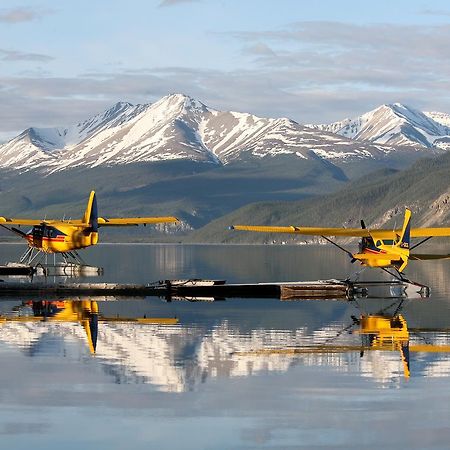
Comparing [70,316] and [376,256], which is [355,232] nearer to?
[376,256]

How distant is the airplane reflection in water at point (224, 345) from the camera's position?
36.0 metres

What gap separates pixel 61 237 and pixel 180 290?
19.2m

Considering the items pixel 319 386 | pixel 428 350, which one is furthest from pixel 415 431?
pixel 428 350

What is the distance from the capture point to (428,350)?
41.5 meters

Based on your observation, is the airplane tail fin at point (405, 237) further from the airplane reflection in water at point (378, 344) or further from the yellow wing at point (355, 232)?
the airplane reflection in water at point (378, 344)

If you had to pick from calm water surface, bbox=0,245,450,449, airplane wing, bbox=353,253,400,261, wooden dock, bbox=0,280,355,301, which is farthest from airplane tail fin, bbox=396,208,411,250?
calm water surface, bbox=0,245,450,449

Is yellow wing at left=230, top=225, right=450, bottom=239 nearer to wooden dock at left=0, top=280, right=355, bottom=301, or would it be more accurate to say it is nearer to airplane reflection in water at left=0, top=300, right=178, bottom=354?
wooden dock at left=0, top=280, right=355, bottom=301

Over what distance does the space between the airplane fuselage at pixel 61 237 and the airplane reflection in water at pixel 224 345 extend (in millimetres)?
26049

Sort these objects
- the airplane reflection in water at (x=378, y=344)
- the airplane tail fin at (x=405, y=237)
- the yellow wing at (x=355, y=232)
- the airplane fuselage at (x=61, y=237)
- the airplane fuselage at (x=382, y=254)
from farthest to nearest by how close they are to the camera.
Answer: the airplane fuselage at (x=61, y=237) → the yellow wing at (x=355, y=232) → the airplane fuselage at (x=382, y=254) → the airplane tail fin at (x=405, y=237) → the airplane reflection in water at (x=378, y=344)

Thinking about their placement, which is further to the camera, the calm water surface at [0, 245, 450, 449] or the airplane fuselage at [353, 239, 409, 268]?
the airplane fuselage at [353, 239, 409, 268]

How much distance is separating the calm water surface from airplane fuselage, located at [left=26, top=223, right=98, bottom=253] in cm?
2870

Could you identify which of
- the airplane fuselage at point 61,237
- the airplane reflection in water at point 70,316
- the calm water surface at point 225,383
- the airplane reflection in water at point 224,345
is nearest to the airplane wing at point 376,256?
the airplane reflection in water at point 224,345

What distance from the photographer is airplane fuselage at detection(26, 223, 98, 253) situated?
8450cm

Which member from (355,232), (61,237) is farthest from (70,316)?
(61,237)
